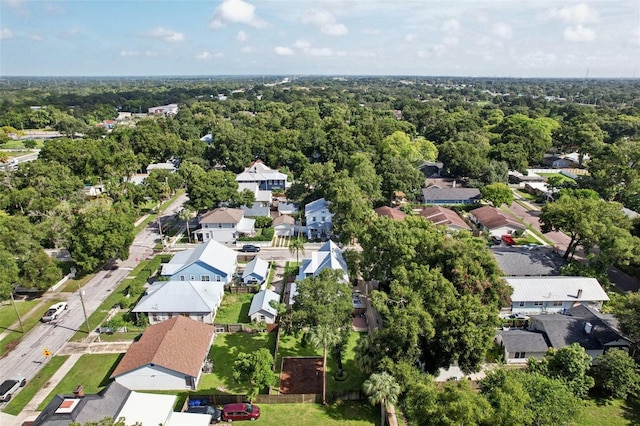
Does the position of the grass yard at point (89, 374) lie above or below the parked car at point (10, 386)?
below

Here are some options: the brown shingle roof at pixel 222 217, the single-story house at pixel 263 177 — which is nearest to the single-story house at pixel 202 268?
the brown shingle roof at pixel 222 217

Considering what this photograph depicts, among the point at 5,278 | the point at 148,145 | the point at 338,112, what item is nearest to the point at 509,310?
the point at 5,278

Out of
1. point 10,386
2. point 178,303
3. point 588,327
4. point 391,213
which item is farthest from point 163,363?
point 391,213

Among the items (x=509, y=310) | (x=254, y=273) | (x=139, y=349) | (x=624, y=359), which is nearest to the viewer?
(x=624, y=359)

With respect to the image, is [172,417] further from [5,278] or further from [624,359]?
[624,359]

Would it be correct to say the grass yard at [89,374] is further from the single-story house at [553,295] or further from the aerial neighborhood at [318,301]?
the single-story house at [553,295]

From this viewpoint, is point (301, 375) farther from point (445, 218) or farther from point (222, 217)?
point (445, 218)
